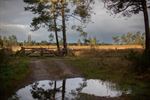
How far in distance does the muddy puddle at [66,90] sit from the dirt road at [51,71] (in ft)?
6.20

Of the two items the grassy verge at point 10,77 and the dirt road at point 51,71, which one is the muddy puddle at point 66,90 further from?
the dirt road at point 51,71

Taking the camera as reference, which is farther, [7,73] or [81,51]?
[81,51]

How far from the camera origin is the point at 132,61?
27.2m

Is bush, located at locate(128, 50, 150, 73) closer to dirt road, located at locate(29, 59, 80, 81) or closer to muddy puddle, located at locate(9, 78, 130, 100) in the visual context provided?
muddy puddle, located at locate(9, 78, 130, 100)

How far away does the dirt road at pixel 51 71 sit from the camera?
26.8 meters

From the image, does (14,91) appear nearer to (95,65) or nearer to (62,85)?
(62,85)

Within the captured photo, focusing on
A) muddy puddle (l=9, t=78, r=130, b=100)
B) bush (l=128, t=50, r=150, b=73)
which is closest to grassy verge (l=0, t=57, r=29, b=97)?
muddy puddle (l=9, t=78, r=130, b=100)

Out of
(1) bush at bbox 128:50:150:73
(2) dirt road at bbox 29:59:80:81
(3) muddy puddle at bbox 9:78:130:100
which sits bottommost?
(3) muddy puddle at bbox 9:78:130:100

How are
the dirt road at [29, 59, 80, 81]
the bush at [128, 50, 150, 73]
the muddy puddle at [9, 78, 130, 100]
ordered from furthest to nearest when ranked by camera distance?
1. the dirt road at [29, 59, 80, 81]
2. the bush at [128, 50, 150, 73]
3. the muddy puddle at [9, 78, 130, 100]

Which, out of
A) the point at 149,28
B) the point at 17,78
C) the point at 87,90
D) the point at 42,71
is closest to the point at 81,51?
the point at 149,28

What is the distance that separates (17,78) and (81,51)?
929 inches

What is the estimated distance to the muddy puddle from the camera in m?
18.5

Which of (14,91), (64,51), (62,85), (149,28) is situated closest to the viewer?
(14,91)

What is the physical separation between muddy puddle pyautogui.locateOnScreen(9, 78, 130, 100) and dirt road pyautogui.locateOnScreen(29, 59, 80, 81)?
1.89 metres
